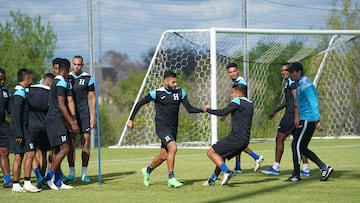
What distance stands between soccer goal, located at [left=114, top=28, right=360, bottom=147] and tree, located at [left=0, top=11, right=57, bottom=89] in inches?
281

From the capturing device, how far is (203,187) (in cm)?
1124

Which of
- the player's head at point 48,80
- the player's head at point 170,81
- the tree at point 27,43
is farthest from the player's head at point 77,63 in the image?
the tree at point 27,43

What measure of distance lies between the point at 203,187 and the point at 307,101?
2.41 m

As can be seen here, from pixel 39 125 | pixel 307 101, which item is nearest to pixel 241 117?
pixel 307 101

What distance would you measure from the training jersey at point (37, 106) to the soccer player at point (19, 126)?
130 mm

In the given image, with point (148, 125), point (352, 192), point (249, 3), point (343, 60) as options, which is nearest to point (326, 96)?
point (343, 60)

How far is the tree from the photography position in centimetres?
2878

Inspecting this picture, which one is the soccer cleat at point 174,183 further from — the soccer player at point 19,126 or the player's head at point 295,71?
the player's head at point 295,71

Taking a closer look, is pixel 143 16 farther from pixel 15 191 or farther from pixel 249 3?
pixel 15 191

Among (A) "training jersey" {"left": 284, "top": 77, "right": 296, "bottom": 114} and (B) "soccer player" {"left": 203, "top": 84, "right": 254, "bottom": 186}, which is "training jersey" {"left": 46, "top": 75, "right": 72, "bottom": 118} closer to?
(B) "soccer player" {"left": 203, "top": 84, "right": 254, "bottom": 186}

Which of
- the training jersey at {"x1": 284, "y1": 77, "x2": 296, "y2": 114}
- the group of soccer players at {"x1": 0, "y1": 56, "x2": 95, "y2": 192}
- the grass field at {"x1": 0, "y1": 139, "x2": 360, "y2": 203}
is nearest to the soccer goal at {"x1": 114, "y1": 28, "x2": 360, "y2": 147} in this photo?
the grass field at {"x1": 0, "y1": 139, "x2": 360, "y2": 203}

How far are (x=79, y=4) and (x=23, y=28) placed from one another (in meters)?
7.41

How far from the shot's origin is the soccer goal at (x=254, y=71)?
22.6 meters

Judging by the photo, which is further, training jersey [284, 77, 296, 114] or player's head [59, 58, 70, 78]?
training jersey [284, 77, 296, 114]
